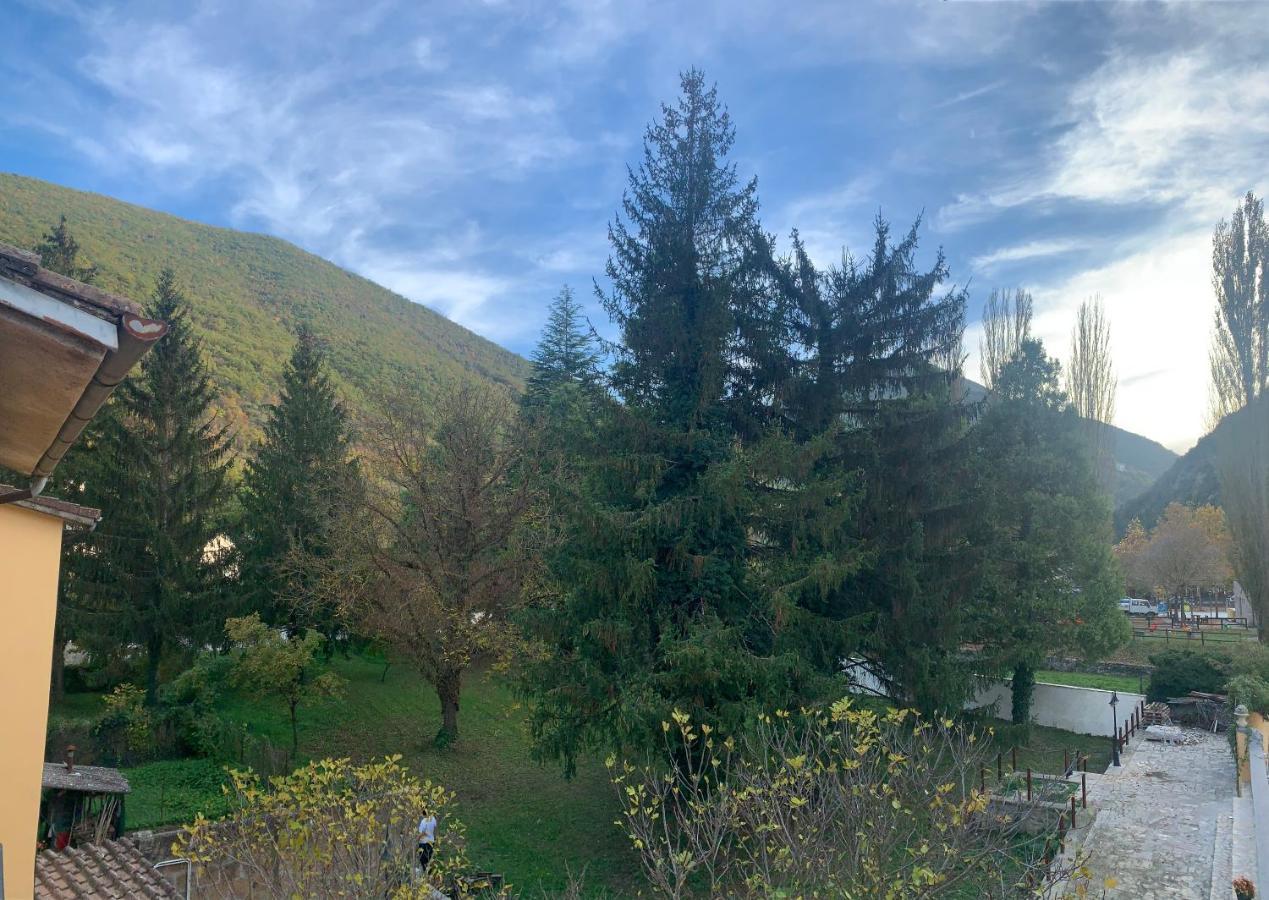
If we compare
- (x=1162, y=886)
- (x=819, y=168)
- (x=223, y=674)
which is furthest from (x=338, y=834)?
(x=819, y=168)

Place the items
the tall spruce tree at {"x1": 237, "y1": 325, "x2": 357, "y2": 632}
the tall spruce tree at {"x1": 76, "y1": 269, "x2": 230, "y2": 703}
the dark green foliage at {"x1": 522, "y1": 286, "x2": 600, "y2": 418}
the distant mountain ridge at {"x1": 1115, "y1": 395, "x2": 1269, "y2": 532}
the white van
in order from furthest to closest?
the distant mountain ridge at {"x1": 1115, "y1": 395, "x2": 1269, "y2": 532} → the white van → the dark green foliage at {"x1": 522, "y1": 286, "x2": 600, "y2": 418} → the tall spruce tree at {"x1": 237, "y1": 325, "x2": 357, "y2": 632} → the tall spruce tree at {"x1": 76, "y1": 269, "x2": 230, "y2": 703}

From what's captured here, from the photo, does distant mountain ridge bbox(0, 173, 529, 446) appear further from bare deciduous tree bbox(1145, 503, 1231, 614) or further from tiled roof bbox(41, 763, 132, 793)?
bare deciduous tree bbox(1145, 503, 1231, 614)

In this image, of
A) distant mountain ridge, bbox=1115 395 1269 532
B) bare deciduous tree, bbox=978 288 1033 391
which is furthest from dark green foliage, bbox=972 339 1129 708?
distant mountain ridge, bbox=1115 395 1269 532

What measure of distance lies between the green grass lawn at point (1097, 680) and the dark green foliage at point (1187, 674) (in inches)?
83.1

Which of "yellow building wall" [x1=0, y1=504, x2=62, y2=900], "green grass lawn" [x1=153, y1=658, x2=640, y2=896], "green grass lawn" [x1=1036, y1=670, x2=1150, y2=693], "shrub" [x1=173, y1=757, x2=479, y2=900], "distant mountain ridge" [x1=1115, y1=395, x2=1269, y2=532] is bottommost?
"green grass lawn" [x1=153, y1=658, x2=640, y2=896]

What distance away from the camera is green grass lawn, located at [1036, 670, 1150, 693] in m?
25.8

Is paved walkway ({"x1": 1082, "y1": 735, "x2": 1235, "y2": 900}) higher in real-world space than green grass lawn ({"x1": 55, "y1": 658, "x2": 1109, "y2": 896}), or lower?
higher

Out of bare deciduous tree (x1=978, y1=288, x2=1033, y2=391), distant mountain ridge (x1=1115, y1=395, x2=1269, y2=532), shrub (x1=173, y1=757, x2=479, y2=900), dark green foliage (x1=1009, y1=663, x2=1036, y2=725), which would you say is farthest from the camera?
distant mountain ridge (x1=1115, y1=395, x2=1269, y2=532)

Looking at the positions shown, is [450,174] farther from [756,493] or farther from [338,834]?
[338,834]

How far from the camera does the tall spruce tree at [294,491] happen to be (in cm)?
2050

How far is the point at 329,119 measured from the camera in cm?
2386

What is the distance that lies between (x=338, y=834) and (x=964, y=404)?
41.8ft

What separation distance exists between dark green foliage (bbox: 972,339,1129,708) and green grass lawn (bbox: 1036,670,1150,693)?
16.5 feet

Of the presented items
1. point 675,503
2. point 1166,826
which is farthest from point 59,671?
point 1166,826
